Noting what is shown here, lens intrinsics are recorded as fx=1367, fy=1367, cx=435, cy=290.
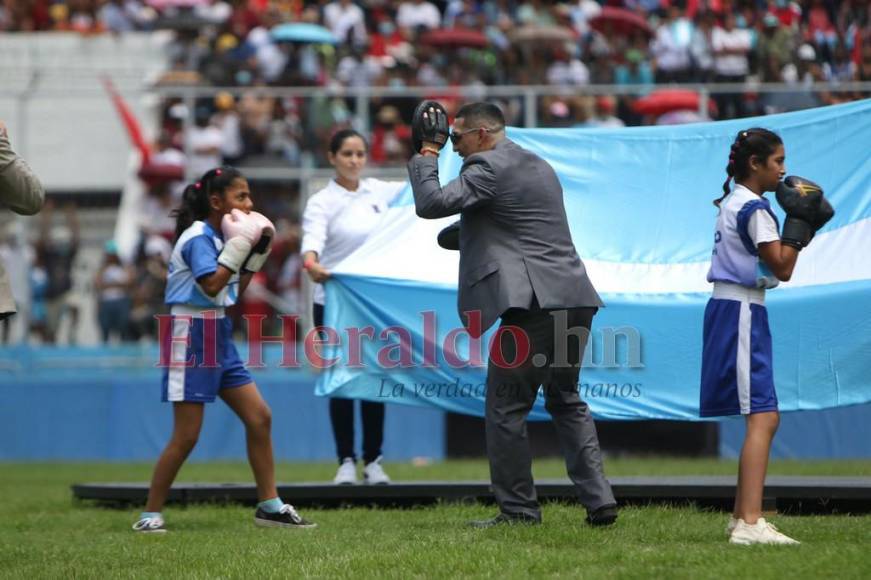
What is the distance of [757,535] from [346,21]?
14.7m

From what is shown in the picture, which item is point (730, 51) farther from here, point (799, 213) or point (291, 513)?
point (799, 213)

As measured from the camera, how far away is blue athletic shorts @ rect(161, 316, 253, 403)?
24.5 ft

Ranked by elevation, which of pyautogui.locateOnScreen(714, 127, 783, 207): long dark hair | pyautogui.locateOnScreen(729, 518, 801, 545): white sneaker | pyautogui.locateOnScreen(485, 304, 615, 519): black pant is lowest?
pyautogui.locateOnScreen(729, 518, 801, 545): white sneaker

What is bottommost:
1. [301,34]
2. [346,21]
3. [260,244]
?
[260,244]

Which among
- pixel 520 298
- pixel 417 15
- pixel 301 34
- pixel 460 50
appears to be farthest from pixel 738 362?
pixel 417 15

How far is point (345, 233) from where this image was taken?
931cm

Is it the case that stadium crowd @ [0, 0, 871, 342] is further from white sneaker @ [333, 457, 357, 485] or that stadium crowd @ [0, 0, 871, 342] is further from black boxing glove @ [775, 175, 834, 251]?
black boxing glove @ [775, 175, 834, 251]

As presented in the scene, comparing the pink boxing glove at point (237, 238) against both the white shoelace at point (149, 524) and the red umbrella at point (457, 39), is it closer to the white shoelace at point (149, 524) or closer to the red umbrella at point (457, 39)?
the white shoelace at point (149, 524)

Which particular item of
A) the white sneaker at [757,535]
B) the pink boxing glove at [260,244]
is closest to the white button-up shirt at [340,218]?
the pink boxing glove at [260,244]

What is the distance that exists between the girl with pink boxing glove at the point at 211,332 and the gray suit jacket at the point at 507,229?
45.7 inches

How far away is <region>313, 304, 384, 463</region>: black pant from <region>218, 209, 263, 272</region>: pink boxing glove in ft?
6.54

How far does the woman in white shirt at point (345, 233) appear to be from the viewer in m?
9.04

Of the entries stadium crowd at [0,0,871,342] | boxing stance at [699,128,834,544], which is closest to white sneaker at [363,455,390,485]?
boxing stance at [699,128,834,544]

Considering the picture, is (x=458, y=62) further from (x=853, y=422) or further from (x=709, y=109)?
(x=853, y=422)
